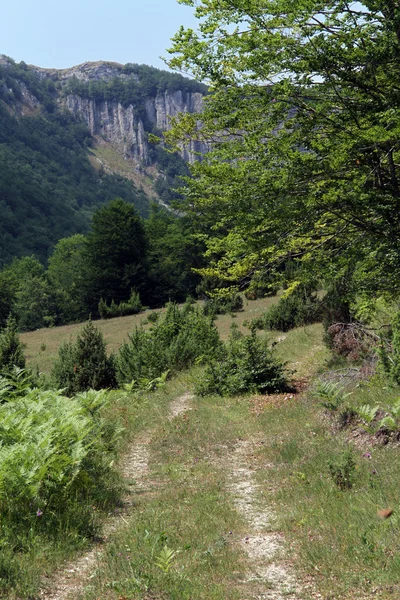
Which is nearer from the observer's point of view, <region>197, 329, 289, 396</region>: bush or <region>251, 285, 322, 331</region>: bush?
<region>197, 329, 289, 396</region>: bush

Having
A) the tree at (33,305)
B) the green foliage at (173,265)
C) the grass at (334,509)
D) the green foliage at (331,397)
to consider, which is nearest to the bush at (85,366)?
the grass at (334,509)

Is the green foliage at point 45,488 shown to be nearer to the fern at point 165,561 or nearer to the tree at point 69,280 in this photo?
the fern at point 165,561

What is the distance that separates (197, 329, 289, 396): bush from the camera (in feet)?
45.9

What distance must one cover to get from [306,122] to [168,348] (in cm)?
1082

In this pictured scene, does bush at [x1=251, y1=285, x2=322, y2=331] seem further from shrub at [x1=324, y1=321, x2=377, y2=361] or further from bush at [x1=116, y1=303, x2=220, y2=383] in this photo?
shrub at [x1=324, y1=321, x2=377, y2=361]

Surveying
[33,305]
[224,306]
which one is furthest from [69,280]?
[224,306]

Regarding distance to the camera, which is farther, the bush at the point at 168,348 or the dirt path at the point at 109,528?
the bush at the point at 168,348

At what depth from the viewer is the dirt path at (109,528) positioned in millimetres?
4379

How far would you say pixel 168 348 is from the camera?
19.3 m

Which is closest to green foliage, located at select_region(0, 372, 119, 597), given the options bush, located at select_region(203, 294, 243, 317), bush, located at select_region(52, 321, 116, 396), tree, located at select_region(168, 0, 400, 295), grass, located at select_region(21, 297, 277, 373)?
tree, located at select_region(168, 0, 400, 295)

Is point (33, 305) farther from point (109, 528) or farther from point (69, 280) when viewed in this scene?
point (109, 528)

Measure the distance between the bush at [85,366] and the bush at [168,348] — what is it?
0.63 metres

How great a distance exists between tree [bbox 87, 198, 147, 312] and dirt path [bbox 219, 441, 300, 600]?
5425 centimetres

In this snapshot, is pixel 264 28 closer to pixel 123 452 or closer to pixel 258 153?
pixel 258 153
